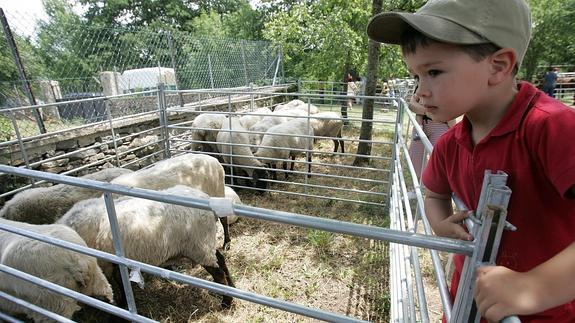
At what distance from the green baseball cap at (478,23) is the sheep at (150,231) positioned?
2599 millimetres

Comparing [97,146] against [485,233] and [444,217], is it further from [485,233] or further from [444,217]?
[485,233]

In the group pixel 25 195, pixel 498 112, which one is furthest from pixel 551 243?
pixel 25 195

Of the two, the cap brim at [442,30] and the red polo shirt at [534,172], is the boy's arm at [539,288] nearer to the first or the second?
the red polo shirt at [534,172]

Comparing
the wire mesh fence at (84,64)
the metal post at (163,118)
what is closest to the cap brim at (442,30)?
the wire mesh fence at (84,64)

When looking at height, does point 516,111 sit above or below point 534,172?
above

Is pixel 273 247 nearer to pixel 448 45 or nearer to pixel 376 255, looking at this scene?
pixel 376 255

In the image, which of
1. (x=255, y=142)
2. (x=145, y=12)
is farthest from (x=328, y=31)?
(x=145, y=12)

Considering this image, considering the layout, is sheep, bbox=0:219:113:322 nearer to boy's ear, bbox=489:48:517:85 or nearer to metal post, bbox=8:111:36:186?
metal post, bbox=8:111:36:186

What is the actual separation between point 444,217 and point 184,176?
3832mm

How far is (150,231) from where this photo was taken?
2.82 metres

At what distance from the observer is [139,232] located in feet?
9.17

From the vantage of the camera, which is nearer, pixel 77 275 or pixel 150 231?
pixel 77 275

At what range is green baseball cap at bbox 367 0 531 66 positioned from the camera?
0.78 metres

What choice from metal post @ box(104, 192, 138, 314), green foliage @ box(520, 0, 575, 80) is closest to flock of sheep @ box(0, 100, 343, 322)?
metal post @ box(104, 192, 138, 314)
